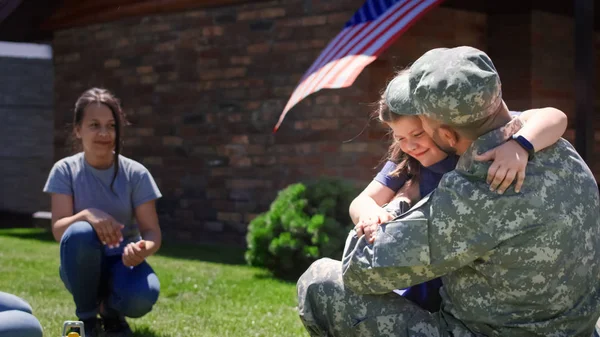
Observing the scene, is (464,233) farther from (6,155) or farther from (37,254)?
(6,155)

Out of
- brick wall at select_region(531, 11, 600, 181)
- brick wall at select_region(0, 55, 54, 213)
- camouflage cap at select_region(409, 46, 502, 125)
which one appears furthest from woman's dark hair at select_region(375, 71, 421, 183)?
brick wall at select_region(0, 55, 54, 213)

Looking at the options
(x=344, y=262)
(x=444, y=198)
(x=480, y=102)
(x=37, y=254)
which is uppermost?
(x=480, y=102)

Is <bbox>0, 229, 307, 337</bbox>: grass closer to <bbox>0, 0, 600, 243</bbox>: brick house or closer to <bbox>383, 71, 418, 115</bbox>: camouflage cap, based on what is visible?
<bbox>0, 0, 600, 243</bbox>: brick house

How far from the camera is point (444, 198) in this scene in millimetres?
2445

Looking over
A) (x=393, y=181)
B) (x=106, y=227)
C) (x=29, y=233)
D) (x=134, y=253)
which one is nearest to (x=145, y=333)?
(x=134, y=253)

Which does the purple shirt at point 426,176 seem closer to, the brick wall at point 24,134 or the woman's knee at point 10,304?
the woman's knee at point 10,304

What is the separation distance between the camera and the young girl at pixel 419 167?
240 centimetres

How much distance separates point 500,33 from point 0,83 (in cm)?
929

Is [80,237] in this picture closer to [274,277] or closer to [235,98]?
[274,277]

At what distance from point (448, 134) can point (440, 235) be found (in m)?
0.32

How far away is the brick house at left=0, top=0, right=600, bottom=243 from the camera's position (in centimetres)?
833

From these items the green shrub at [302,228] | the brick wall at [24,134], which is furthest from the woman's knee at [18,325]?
the brick wall at [24,134]

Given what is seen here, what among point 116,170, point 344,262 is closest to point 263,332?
point 116,170

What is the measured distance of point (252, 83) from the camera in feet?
29.9
